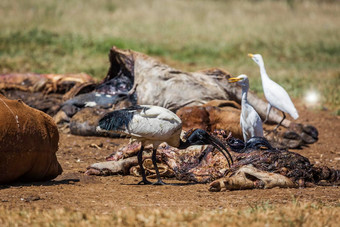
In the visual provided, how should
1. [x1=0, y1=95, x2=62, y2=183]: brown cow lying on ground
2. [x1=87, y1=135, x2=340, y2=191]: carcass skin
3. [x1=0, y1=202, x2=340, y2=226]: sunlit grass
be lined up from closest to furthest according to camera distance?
[x1=0, y1=202, x2=340, y2=226]: sunlit grass
[x1=0, y1=95, x2=62, y2=183]: brown cow lying on ground
[x1=87, y1=135, x2=340, y2=191]: carcass skin

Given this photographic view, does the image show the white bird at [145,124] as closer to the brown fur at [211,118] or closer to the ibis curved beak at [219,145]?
the ibis curved beak at [219,145]

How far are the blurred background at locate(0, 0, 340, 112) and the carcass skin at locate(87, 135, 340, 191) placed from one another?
5922mm

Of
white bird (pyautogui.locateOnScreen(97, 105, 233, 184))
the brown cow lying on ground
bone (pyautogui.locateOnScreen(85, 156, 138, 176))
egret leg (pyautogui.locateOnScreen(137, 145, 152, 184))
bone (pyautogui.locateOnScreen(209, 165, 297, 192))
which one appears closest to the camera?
the brown cow lying on ground

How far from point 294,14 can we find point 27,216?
28.7 metres

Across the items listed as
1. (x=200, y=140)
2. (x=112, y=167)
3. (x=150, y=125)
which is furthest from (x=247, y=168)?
(x=112, y=167)

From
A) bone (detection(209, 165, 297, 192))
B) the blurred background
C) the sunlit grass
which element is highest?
the sunlit grass

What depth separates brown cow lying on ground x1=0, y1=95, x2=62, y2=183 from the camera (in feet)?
18.1

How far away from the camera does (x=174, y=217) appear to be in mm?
4250

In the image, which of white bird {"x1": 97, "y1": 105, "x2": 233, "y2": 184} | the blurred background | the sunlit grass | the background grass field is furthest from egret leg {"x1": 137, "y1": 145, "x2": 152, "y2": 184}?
the blurred background

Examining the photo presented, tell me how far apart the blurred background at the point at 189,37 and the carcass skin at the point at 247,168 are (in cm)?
592

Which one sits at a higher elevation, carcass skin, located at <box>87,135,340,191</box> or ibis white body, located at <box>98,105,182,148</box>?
ibis white body, located at <box>98,105,182,148</box>

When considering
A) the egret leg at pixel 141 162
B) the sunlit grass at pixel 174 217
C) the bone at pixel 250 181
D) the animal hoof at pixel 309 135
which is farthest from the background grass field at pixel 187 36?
the sunlit grass at pixel 174 217

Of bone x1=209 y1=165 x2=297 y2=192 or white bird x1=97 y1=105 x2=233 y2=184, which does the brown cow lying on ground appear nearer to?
white bird x1=97 y1=105 x2=233 y2=184

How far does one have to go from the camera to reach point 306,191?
233 inches
